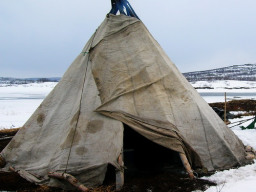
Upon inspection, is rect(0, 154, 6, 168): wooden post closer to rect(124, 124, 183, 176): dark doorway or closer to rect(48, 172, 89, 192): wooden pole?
rect(48, 172, 89, 192): wooden pole

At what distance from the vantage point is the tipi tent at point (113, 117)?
522 centimetres

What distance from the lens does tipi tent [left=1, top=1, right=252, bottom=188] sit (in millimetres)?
5223

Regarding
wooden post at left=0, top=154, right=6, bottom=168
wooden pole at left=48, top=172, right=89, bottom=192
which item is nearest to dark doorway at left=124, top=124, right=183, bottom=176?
wooden pole at left=48, top=172, right=89, bottom=192

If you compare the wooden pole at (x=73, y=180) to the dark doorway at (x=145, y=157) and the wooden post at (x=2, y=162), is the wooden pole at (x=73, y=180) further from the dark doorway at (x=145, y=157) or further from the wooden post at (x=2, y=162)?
the wooden post at (x=2, y=162)

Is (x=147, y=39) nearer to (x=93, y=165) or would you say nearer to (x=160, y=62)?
(x=160, y=62)

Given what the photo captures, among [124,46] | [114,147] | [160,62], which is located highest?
[124,46]

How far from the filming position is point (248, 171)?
561 centimetres

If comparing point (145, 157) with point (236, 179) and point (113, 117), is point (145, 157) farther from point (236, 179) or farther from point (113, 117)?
point (236, 179)

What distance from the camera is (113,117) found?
5.45m

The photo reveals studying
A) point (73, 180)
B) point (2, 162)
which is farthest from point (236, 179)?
point (2, 162)

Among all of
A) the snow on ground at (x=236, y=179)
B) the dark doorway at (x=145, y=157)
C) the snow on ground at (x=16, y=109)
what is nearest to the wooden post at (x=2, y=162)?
the dark doorway at (x=145, y=157)

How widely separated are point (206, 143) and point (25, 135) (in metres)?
4.13

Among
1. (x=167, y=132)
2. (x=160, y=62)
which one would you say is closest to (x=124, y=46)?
(x=160, y=62)

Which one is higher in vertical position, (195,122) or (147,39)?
(147,39)
